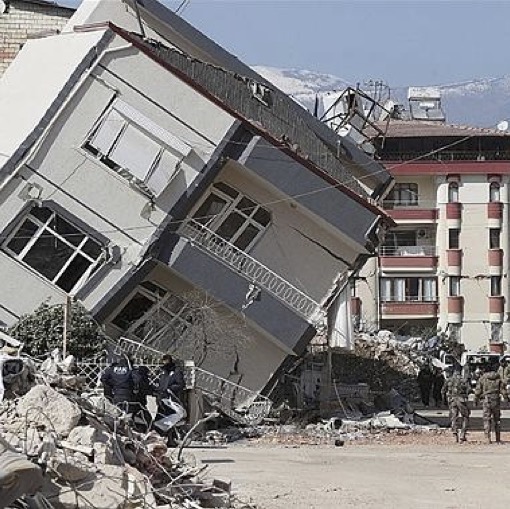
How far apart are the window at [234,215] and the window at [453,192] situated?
35.4 meters

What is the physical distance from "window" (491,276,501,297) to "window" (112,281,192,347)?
38.4 metres

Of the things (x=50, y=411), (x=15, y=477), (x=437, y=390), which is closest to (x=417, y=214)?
(x=437, y=390)

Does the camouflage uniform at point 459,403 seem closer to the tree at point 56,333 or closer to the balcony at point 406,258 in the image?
the tree at point 56,333

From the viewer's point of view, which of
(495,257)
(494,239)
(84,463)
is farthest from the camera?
(494,239)

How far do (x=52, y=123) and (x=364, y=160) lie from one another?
25.7 feet

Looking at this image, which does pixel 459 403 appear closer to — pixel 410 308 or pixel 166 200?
pixel 166 200

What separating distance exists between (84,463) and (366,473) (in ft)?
21.9

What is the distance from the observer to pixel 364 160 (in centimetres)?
3194

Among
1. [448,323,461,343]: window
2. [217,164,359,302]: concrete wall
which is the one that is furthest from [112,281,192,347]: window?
[448,323,461,343]: window

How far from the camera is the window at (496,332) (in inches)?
2591

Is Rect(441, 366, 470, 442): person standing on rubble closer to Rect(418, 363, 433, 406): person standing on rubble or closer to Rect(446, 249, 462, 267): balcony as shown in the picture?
Rect(418, 363, 433, 406): person standing on rubble

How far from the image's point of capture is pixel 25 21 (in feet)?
127

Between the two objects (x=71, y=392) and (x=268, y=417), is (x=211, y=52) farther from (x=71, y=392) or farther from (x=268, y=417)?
(x=71, y=392)

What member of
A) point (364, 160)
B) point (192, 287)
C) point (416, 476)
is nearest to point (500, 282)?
point (364, 160)
